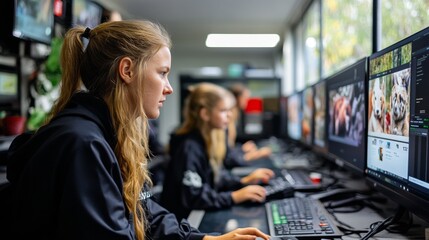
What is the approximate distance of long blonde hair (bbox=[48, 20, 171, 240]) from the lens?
3.15 ft

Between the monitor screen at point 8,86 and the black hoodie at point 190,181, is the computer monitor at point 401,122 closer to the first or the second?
the black hoodie at point 190,181

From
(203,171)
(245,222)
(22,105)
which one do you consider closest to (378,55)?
(245,222)

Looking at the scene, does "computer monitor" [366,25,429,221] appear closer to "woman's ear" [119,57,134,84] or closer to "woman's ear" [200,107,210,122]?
"woman's ear" [119,57,134,84]

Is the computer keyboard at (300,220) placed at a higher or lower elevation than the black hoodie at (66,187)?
lower

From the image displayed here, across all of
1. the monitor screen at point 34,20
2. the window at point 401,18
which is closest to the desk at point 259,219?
the window at point 401,18

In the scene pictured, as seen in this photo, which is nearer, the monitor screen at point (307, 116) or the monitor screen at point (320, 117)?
the monitor screen at point (320, 117)

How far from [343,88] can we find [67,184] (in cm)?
122

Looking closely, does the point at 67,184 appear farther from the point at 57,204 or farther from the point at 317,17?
the point at 317,17

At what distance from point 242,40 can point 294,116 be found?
3.39 metres

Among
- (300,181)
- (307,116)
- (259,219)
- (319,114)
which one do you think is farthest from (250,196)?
(307,116)

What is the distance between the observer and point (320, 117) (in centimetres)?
208

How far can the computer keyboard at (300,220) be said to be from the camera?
1078 mm

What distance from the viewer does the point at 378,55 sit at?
120 cm

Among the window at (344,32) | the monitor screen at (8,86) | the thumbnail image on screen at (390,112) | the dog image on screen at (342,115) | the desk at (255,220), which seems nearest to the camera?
the thumbnail image on screen at (390,112)
